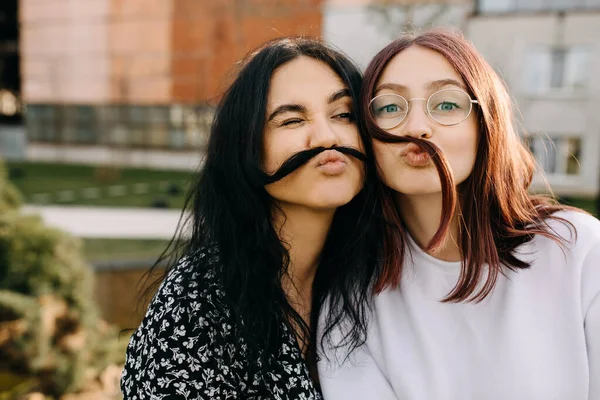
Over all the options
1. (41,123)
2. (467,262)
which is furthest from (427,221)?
(41,123)

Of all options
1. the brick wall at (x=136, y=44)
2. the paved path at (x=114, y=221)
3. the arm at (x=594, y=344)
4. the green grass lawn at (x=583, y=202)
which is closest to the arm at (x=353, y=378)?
the arm at (x=594, y=344)

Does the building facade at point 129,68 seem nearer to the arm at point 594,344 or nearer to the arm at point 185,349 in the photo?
the arm at point 185,349

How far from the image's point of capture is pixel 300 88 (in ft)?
6.62

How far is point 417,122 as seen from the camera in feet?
6.38

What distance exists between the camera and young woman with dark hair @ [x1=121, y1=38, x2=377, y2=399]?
6.34 ft

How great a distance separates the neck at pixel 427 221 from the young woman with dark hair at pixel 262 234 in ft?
0.41

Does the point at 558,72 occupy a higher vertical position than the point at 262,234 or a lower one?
higher

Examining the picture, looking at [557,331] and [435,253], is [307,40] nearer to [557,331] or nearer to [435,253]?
[435,253]

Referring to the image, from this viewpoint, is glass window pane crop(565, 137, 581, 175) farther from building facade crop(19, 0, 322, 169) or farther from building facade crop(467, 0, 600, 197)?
building facade crop(19, 0, 322, 169)

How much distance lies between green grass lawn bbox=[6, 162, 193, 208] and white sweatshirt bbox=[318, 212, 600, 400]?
10.5 m

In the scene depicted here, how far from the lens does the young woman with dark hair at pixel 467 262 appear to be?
1.93 m

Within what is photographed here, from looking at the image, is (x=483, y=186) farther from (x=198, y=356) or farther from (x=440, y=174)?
(x=198, y=356)

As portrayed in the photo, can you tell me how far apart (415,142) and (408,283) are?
1.75 feet

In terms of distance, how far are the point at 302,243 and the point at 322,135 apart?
465 mm
